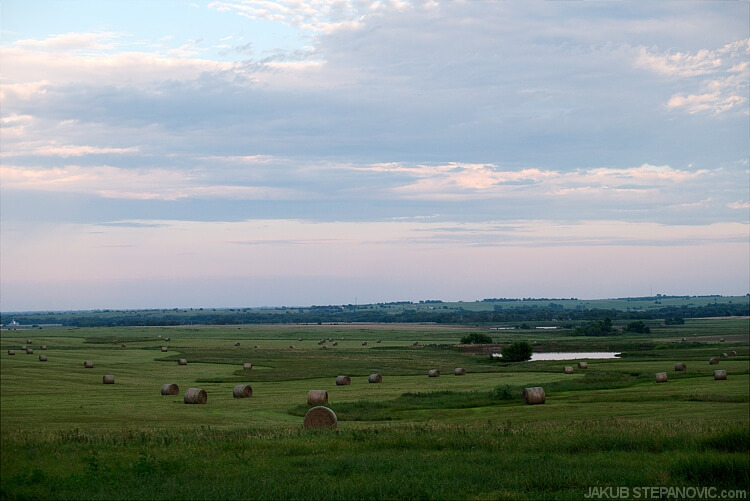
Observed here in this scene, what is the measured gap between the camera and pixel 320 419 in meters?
26.2

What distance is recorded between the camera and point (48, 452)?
15758mm

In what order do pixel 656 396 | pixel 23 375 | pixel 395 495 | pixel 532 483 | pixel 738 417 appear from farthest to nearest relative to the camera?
pixel 23 375 < pixel 656 396 < pixel 738 417 < pixel 532 483 < pixel 395 495

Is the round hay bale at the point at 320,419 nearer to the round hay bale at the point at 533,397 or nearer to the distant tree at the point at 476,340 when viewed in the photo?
the round hay bale at the point at 533,397

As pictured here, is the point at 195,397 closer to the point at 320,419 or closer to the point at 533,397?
the point at 320,419

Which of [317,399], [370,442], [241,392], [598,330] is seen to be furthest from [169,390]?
[598,330]

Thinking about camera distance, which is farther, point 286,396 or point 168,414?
point 286,396

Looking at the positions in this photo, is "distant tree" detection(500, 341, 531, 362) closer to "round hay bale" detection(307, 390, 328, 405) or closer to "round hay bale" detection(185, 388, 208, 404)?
"round hay bale" detection(307, 390, 328, 405)

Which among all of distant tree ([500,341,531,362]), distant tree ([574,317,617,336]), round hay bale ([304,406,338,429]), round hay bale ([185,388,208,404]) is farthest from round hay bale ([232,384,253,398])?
distant tree ([574,317,617,336])

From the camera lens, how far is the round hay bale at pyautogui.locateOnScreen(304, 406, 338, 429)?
2612 centimetres

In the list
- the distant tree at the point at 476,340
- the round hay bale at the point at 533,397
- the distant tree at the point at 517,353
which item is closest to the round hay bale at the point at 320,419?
the round hay bale at the point at 533,397

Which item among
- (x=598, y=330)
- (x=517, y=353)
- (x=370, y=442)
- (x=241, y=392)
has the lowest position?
(x=598, y=330)

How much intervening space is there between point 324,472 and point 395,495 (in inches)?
101

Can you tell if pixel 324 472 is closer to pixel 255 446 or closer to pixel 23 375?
pixel 255 446

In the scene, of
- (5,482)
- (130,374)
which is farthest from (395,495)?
(130,374)
